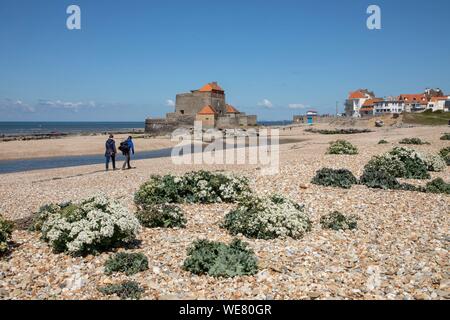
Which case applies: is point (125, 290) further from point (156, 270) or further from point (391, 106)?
point (391, 106)

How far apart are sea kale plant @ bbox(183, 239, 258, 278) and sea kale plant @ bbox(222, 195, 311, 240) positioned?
4.79ft

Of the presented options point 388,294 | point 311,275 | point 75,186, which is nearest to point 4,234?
point 311,275

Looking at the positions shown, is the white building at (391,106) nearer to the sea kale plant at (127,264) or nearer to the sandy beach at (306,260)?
the sandy beach at (306,260)

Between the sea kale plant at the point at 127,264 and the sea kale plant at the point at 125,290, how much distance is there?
0.59 m

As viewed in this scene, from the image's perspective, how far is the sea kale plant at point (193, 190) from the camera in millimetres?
12062

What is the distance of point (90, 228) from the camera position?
25.8 ft

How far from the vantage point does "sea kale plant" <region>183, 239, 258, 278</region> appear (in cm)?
676

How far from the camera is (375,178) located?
14086 mm

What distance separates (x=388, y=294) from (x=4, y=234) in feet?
23.6

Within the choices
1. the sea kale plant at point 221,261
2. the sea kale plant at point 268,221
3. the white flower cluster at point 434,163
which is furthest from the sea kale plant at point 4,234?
the white flower cluster at point 434,163

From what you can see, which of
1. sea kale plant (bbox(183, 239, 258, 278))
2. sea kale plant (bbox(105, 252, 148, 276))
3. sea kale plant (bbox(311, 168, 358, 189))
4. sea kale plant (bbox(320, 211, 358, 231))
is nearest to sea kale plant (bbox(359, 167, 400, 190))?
sea kale plant (bbox(311, 168, 358, 189))

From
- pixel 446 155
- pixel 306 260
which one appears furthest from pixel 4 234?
pixel 446 155
